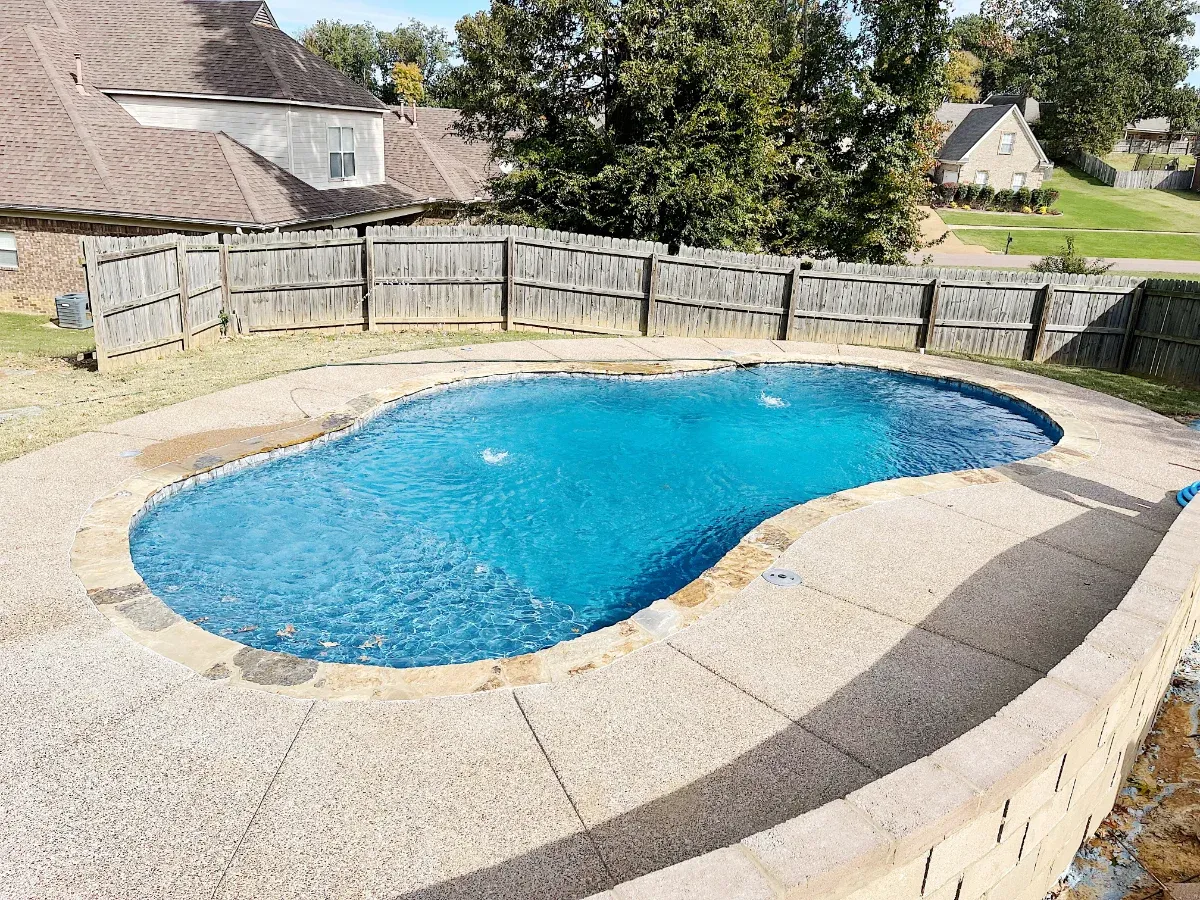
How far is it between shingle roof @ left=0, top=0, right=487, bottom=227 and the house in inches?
1.9

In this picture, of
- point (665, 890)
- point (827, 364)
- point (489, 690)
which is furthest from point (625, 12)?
point (665, 890)

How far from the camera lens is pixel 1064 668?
→ 4.93 metres

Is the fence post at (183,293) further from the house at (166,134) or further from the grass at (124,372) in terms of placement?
the house at (166,134)

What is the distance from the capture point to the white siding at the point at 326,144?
961 inches

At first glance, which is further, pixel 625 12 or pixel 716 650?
pixel 625 12

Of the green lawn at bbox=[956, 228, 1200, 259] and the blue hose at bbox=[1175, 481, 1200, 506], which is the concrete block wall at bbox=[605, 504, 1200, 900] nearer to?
the blue hose at bbox=[1175, 481, 1200, 506]

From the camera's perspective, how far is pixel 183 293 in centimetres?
1484

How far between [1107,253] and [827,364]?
34.5m

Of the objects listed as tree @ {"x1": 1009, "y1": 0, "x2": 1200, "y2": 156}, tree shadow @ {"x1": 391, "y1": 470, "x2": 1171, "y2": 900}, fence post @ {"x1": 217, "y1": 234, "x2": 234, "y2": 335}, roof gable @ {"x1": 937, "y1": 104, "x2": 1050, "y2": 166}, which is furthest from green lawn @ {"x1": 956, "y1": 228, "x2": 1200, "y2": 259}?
tree shadow @ {"x1": 391, "y1": 470, "x2": 1171, "y2": 900}

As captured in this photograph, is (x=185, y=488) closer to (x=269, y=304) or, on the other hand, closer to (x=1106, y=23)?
(x=269, y=304)

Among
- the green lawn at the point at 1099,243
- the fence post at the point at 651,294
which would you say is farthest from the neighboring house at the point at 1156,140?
the fence post at the point at 651,294

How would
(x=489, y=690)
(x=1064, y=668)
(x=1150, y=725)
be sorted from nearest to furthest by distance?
(x=1064, y=668) → (x=489, y=690) → (x=1150, y=725)

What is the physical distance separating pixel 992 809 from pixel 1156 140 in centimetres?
9491

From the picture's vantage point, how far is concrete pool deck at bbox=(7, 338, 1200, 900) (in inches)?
167
